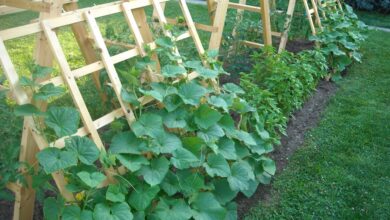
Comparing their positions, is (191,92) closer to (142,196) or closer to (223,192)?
(223,192)

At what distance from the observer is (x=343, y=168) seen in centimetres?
333

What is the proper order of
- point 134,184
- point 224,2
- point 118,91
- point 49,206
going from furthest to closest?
point 224,2 → point 118,91 → point 134,184 → point 49,206

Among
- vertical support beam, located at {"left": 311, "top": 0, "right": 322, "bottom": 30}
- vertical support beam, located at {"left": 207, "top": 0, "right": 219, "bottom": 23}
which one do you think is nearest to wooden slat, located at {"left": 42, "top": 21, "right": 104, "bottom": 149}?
vertical support beam, located at {"left": 207, "top": 0, "right": 219, "bottom": 23}

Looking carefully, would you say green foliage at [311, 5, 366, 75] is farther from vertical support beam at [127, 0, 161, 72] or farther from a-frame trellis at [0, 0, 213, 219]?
a-frame trellis at [0, 0, 213, 219]

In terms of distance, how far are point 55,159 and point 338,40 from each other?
3986mm

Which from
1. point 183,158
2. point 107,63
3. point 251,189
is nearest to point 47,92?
point 107,63

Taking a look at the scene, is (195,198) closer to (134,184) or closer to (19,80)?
(134,184)

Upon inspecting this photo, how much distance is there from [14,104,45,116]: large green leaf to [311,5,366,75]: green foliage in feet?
11.7

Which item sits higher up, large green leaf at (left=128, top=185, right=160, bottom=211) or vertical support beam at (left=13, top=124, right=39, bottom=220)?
vertical support beam at (left=13, top=124, right=39, bottom=220)

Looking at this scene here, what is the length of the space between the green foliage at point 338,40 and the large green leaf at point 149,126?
2966mm

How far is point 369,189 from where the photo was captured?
3107mm

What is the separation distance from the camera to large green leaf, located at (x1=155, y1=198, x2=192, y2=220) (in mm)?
2338

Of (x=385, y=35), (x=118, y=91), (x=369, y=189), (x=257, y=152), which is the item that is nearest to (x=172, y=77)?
(x=118, y=91)

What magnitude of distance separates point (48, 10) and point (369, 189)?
8.62 ft
